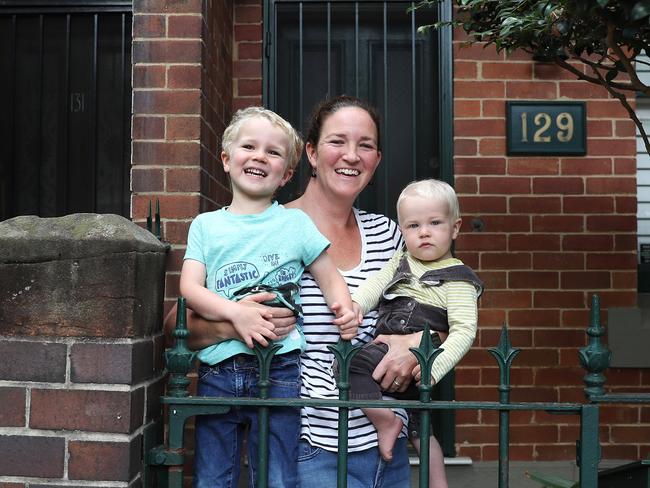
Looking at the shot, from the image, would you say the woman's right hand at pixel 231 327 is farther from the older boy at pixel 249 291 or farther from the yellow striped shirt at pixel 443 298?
the yellow striped shirt at pixel 443 298

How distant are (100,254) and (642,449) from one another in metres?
3.81

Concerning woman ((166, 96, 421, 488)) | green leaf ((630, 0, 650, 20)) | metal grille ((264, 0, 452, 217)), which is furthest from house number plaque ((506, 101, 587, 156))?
green leaf ((630, 0, 650, 20))

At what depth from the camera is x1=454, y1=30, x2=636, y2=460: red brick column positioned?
4.48 metres

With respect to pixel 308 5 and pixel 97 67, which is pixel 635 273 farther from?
pixel 97 67

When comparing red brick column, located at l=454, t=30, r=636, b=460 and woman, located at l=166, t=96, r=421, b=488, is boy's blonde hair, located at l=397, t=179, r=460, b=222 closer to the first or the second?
woman, located at l=166, t=96, r=421, b=488

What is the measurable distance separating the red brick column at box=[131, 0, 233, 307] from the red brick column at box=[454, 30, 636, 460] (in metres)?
1.78

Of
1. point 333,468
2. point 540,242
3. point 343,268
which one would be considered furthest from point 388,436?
point 540,242

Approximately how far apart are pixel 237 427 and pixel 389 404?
17.2 inches

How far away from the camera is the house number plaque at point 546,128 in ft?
14.8

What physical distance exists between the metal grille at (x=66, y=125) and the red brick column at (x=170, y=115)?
147 centimetres

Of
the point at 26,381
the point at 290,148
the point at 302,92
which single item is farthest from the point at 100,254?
the point at 302,92

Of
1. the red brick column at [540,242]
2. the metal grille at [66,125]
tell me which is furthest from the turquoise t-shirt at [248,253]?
the metal grille at [66,125]

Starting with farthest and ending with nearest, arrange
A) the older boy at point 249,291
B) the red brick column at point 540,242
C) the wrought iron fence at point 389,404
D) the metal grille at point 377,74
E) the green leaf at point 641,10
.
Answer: the metal grille at point 377,74 < the red brick column at point 540,242 < the older boy at point 249,291 < the wrought iron fence at point 389,404 < the green leaf at point 641,10

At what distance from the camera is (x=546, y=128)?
178 inches
